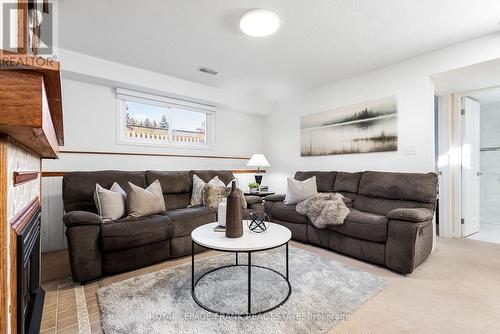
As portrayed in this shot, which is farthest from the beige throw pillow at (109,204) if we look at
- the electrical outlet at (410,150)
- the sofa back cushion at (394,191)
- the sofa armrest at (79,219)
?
the electrical outlet at (410,150)

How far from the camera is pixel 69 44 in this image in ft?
8.39

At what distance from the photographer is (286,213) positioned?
316 cm

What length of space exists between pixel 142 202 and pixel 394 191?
9.25 ft

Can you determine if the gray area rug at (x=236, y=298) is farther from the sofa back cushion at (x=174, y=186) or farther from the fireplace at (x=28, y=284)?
the sofa back cushion at (x=174, y=186)

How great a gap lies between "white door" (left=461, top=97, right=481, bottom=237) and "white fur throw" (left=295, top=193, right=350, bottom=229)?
6.57 ft

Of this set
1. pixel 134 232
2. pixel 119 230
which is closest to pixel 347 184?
pixel 134 232

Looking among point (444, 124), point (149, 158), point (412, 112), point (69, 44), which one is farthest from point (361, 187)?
point (69, 44)

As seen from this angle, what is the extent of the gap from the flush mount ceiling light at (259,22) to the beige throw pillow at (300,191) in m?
1.88

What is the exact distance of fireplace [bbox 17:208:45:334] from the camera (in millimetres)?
817

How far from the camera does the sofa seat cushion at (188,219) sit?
248cm

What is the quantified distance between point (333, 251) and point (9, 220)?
2728 mm

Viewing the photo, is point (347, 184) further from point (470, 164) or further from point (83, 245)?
point (83, 245)

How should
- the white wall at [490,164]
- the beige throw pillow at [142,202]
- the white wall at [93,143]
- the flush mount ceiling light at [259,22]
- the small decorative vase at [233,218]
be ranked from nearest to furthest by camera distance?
the small decorative vase at [233,218] → the flush mount ceiling light at [259,22] → the beige throw pillow at [142,202] → the white wall at [93,143] → the white wall at [490,164]

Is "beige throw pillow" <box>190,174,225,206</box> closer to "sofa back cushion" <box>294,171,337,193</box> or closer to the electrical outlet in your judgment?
"sofa back cushion" <box>294,171,337,193</box>
